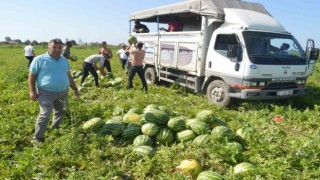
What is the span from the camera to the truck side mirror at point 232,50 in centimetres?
804

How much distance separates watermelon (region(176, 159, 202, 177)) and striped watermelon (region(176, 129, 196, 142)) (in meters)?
0.97

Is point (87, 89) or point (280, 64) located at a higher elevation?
point (280, 64)

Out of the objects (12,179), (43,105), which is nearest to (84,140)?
(43,105)

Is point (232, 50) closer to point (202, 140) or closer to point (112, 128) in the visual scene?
point (202, 140)

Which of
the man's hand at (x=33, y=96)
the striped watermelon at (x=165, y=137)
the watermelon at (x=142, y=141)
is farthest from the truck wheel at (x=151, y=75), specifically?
the man's hand at (x=33, y=96)

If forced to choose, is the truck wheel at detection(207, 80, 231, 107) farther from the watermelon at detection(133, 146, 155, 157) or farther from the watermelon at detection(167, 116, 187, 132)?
the watermelon at detection(133, 146, 155, 157)

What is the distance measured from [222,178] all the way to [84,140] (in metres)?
2.60

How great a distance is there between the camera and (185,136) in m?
5.52

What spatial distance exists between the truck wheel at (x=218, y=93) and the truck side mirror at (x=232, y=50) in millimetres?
1038

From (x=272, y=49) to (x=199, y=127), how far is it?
4.20 metres

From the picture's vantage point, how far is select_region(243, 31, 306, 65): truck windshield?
8125mm

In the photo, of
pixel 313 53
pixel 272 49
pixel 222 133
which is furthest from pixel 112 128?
pixel 313 53

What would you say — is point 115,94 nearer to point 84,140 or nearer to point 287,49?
point 84,140

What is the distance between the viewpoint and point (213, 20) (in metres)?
9.17
